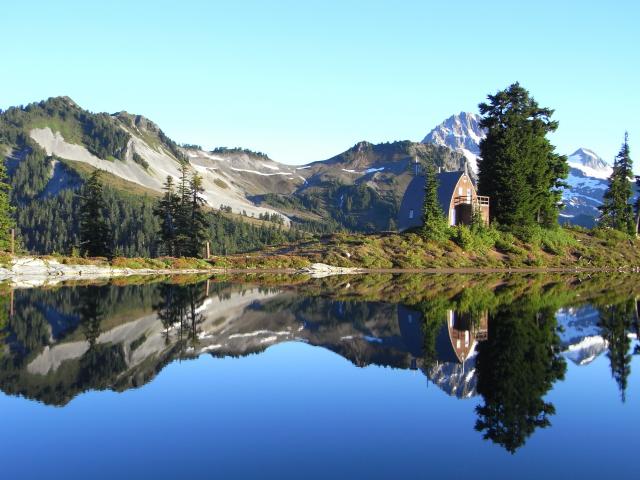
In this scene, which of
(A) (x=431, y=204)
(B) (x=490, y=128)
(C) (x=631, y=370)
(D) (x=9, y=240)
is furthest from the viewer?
(B) (x=490, y=128)

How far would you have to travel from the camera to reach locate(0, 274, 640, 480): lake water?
11.1 m

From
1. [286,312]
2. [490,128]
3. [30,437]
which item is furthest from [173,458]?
[490,128]

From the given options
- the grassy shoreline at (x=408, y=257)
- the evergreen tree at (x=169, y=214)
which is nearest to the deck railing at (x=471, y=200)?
the grassy shoreline at (x=408, y=257)

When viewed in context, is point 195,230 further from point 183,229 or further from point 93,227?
point 93,227

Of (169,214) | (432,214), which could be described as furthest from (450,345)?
(169,214)

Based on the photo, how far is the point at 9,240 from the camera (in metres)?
63.4

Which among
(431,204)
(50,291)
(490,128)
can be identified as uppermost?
(490,128)

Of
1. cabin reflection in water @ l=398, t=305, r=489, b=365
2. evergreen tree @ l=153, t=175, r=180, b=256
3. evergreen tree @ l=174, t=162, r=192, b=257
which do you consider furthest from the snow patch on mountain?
evergreen tree @ l=153, t=175, r=180, b=256

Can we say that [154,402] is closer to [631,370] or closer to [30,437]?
[30,437]

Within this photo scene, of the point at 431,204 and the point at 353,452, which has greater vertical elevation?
the point at 431,204

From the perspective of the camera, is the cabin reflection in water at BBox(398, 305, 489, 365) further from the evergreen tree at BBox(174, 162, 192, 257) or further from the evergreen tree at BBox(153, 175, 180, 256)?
the evergreen tree at BBox(153, 175, 180, 256)

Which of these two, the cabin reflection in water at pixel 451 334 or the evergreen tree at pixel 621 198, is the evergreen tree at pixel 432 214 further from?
the cabin reflection in water at pixel 451 334

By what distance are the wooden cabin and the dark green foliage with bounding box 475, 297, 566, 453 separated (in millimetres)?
51745

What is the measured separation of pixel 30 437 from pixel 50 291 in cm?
2938
